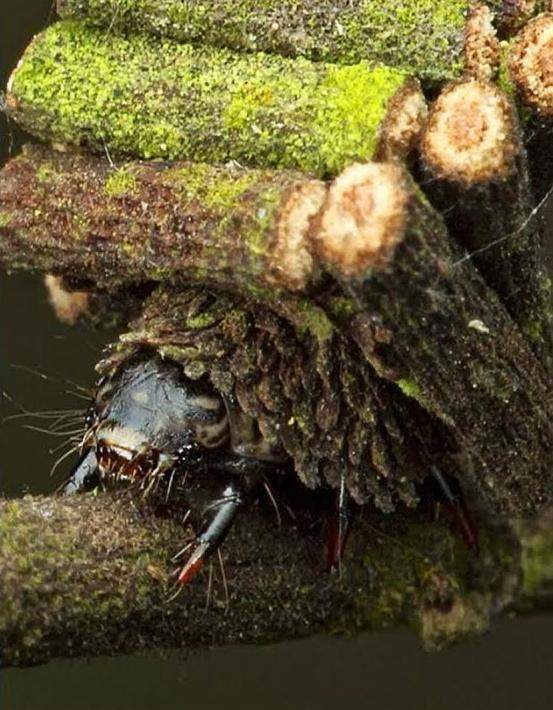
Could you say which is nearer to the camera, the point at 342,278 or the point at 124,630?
the point at 342,278

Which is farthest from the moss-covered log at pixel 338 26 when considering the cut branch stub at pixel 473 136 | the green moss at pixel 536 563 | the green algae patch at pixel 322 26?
the green moss at pixel 536 563

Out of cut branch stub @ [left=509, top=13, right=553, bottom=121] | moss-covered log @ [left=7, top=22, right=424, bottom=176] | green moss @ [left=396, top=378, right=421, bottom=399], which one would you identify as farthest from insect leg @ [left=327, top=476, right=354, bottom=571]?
cut branch stub @ [left=509, top=13, right=553, bottom=121]

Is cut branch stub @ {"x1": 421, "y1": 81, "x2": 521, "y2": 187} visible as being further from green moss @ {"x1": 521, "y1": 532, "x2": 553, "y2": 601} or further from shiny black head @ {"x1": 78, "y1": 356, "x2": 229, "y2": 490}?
green moss @ {"x1": 521, "y1": 532, "x2": 553, "y2": 601}

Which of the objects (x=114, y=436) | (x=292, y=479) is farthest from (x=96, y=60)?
(x=292, y=479)

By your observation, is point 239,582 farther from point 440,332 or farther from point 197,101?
point 197,101

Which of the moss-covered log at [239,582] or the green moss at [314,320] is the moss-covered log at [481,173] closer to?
the green moss at [314,320]

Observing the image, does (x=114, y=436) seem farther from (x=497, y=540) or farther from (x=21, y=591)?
(x=497, y=540)
